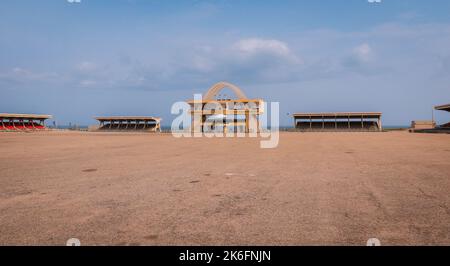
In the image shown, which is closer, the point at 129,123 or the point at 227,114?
the point at 227,114

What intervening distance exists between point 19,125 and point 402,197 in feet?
275

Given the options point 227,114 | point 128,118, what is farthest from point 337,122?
point 128,118

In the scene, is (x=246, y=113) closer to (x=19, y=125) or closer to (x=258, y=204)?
(x=19, y=125)

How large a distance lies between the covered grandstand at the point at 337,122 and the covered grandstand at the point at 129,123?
3138 cm

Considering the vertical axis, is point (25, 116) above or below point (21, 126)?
above

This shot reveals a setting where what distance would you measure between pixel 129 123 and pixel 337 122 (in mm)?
48300

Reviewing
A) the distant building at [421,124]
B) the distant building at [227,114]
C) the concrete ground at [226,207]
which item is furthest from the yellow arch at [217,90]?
the concrete ground at [226,207]

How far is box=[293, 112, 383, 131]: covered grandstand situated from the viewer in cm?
6531

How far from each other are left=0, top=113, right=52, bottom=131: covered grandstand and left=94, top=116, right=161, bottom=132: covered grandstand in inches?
502

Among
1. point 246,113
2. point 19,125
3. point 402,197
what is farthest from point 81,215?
point 19,125

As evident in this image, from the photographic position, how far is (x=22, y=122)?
7556cm

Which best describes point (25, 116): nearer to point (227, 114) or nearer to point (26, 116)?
point (26, 116)

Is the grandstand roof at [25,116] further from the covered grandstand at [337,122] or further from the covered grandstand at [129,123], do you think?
the covered grandstand at [337,122]

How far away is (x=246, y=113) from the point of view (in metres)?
62.8
